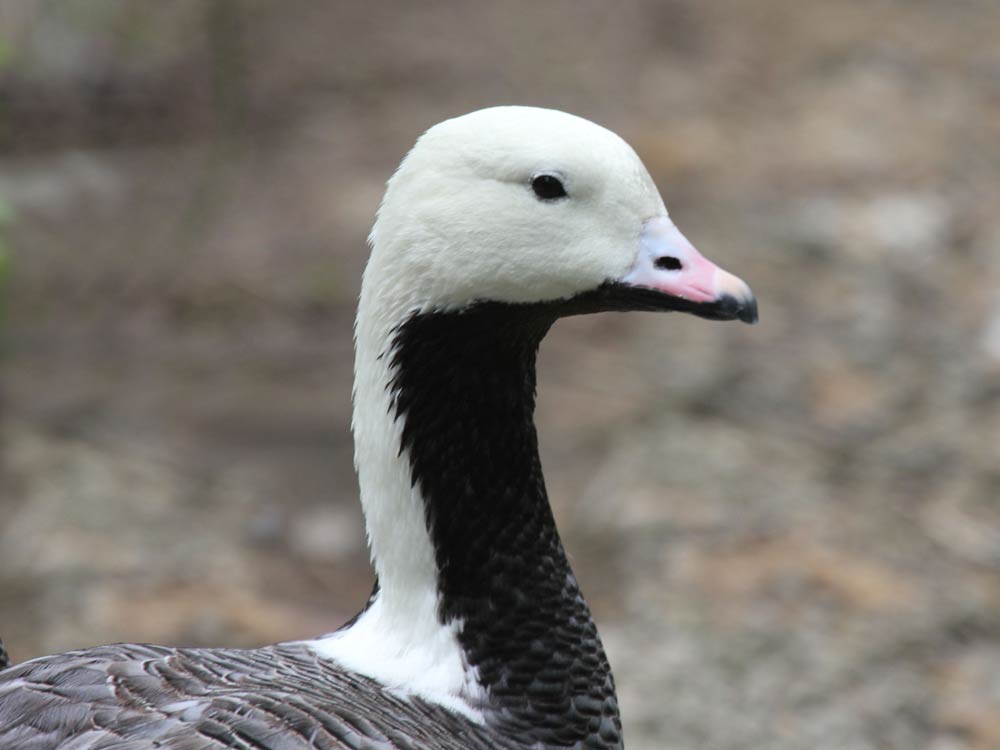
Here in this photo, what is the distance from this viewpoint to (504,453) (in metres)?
2.86

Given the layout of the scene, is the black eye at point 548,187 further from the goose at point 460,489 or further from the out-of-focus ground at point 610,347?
the out-of-focus ground at point 610,347

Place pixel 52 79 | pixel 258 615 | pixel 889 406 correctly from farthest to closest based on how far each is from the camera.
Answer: pixel 52 79, pixel 889 406, pixel 258 615

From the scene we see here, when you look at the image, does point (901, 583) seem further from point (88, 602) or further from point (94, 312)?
point (94, 312)

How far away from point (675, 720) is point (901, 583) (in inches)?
38.5

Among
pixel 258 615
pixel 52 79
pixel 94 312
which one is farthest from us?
pixel 52 79

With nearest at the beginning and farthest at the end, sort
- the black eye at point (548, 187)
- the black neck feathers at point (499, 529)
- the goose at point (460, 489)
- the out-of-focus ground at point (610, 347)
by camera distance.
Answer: the goose at point (460, 489)
the black eye at point (548, 187)
the black neck feathers at point (499, 529)
the out-of-focus ground at point (610, 347)

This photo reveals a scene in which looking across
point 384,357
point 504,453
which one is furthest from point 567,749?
point 384,357

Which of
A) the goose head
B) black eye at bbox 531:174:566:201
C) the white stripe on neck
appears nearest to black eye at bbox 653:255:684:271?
the goose head

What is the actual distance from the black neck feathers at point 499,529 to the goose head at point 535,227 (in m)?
0.10

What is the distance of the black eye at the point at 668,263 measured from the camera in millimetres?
2660

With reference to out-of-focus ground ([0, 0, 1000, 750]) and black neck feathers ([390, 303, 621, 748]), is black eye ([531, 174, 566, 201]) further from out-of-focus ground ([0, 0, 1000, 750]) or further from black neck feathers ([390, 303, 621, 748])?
out-of-focus ground ([0, 0, 1000, 750])

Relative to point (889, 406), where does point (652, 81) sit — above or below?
above

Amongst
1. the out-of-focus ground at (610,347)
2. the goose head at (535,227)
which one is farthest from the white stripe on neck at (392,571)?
the out-of-focus ground at (610,347)

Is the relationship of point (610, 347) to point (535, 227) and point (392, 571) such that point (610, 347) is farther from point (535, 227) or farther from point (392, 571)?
point (535, 227)
